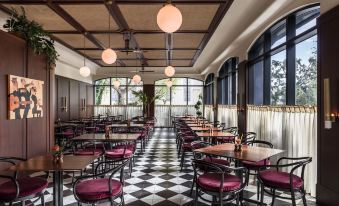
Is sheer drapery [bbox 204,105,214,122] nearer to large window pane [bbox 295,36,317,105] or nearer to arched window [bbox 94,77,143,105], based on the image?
arched window [bbox 94,77,143,105]

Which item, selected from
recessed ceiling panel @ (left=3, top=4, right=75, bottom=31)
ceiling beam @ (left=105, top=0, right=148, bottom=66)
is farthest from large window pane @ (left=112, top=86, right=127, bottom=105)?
recessed ceiling panel @ (left=3, top=4, right=75, bottom=31)

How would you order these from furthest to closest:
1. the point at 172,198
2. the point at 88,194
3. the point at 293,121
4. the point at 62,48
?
the point at 62,48, the point at 293,121, the point at 172,198, the point at 88,194

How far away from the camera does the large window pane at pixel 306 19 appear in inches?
156

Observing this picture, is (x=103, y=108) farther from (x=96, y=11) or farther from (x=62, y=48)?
(x=96, y=11)

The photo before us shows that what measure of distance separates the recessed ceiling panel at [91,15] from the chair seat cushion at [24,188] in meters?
3.22

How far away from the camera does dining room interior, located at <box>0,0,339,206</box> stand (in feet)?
10.1

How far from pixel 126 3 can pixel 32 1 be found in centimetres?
165

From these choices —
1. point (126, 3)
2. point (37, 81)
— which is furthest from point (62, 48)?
point (126, 3)

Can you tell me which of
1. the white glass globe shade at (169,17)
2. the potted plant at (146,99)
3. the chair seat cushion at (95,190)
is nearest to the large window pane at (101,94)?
the potted plant at (146,99)

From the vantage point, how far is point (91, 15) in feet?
17.5

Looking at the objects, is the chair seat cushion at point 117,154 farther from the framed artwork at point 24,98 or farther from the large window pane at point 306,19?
the large window pane at point 306,19

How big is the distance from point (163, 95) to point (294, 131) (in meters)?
10.6

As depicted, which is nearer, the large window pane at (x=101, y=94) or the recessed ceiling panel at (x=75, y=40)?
the recessed ceiling panel at (x=75, y=40)

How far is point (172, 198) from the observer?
3.85 metres
